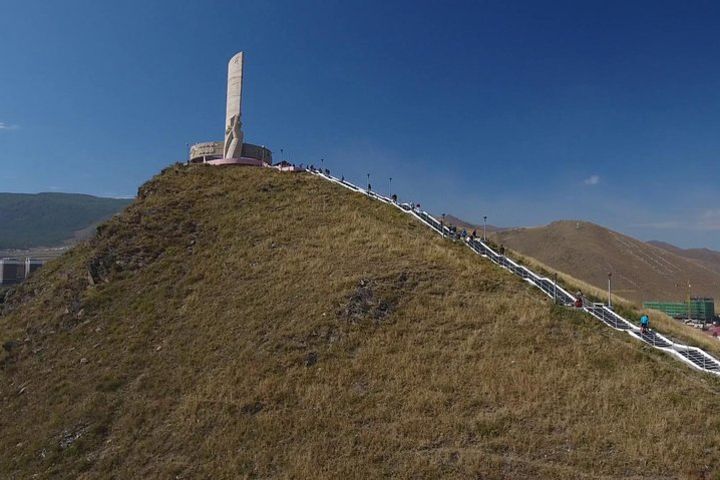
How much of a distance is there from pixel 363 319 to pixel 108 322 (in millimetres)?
12535

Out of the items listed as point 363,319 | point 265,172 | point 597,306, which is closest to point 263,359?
point 363,319

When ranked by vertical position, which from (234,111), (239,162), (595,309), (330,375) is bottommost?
(330,375)

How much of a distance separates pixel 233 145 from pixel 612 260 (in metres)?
110

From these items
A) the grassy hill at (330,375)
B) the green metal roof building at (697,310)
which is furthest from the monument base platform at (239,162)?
the green metal roof building at (697,310)

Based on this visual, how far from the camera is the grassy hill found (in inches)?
498

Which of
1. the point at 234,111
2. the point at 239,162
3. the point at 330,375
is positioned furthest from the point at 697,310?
the point at 330,375

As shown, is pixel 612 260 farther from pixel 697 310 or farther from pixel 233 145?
pixel 233 145

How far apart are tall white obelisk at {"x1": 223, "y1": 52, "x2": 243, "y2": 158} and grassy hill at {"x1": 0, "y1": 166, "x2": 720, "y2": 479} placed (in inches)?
612

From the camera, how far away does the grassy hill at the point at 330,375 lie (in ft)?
41.5

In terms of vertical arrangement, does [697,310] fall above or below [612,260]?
below

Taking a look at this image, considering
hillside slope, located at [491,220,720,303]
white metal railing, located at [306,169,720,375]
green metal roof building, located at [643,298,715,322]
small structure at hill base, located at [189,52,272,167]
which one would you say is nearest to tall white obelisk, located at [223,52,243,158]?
small structure at hill base, located at [189,52,272,167]

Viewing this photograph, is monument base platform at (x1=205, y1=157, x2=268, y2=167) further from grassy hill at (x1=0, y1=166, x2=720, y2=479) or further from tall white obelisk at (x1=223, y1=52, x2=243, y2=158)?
grassy hill at (x1=0, y1=166, x2=720, y2=479)

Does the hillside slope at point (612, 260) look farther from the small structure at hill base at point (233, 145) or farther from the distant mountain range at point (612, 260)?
the small structure at hill base at point (233, 145)

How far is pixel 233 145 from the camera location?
41.1 metres
